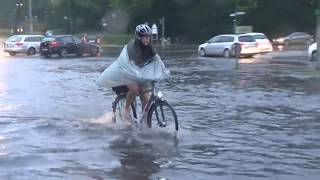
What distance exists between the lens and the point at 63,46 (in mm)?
46406

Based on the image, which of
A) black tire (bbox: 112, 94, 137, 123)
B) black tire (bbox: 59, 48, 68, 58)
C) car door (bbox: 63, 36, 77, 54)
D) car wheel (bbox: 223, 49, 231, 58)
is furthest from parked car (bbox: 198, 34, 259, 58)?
black tire (bbox: 112, 94, 137, 123)

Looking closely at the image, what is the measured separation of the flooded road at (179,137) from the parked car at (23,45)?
31.7 meters

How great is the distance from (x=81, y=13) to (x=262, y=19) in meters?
32.6

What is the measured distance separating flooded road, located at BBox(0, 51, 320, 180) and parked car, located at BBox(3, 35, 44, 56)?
31.7 m

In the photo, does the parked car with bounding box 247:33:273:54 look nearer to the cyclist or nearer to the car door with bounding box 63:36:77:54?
the car door with bounding box 63:36:77:54

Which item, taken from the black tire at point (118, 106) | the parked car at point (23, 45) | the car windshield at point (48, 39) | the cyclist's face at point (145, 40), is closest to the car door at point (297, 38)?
the parked car at point (23, 45)

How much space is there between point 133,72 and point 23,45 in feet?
133

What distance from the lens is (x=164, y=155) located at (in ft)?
29.9

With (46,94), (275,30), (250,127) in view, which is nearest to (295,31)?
(275,30)

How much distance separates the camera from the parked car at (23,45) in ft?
164

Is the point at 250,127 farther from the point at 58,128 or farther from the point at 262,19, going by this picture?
the point at 262,19

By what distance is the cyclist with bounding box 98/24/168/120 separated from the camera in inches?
420

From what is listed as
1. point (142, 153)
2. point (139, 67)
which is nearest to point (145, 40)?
point (139, 67)

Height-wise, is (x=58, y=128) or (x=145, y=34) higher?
(x=145, y=34)
